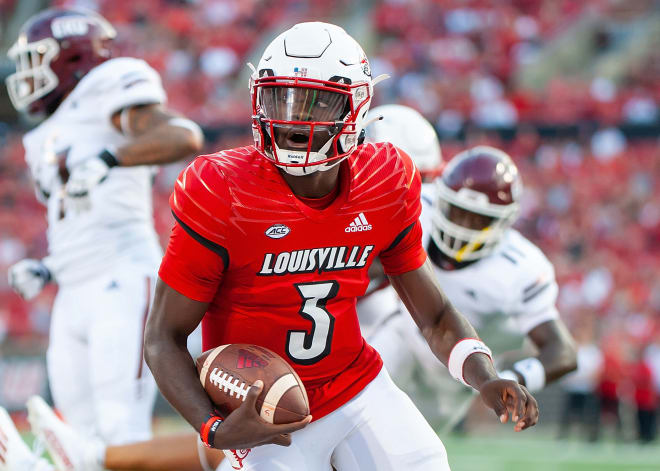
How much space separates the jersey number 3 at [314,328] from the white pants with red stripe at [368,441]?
0.19 m

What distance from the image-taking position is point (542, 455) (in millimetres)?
8266

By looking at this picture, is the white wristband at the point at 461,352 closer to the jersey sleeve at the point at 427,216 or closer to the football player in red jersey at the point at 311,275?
the football player in red jersey at the point at 311,275

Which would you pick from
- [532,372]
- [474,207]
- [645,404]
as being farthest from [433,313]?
[645,404]

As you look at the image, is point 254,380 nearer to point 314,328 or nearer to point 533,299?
point 314,328

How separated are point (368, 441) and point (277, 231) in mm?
685

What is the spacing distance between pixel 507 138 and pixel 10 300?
5.97 meters

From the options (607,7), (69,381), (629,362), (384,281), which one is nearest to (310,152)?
(384,281)

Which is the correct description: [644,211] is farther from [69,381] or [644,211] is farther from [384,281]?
[69,381]

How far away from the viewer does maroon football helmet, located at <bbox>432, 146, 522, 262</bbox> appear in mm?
4297

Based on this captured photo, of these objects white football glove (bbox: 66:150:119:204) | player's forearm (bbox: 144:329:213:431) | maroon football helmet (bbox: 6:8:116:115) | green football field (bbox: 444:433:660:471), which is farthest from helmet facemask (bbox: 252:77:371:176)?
green football field (bbox: 444:433:660:471)

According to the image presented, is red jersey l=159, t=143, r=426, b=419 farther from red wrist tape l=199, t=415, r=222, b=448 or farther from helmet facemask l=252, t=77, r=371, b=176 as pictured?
red wrist tape l=199, t=415, r=222, b=448

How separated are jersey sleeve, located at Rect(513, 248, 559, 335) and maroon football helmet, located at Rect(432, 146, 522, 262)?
0.21 meters

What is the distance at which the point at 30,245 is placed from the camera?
12102mm

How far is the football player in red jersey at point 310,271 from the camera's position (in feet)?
8.45
